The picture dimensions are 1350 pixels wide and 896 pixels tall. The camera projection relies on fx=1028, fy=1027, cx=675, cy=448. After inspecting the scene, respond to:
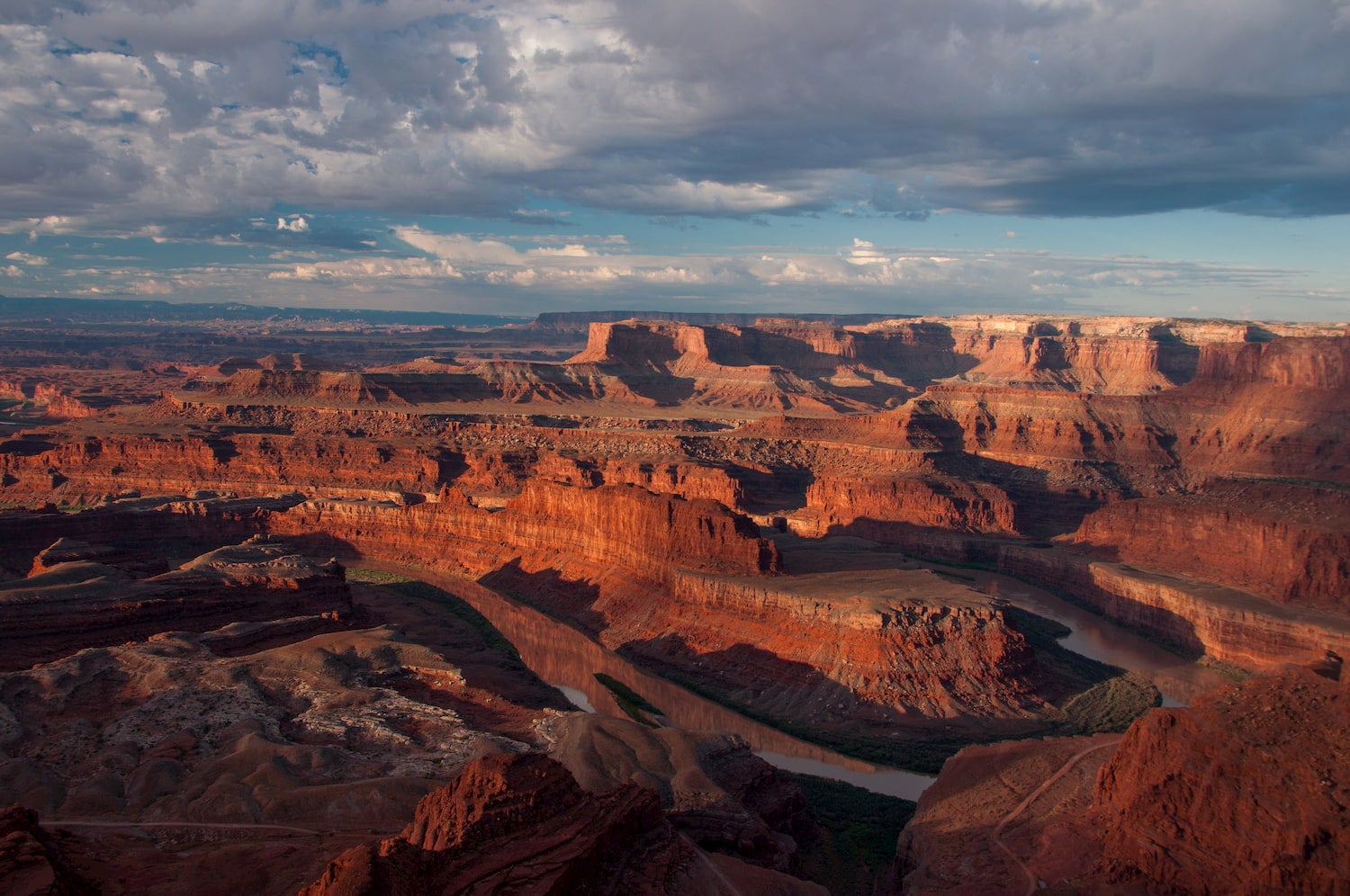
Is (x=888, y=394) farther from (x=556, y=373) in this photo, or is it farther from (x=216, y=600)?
(x=216, y=600)

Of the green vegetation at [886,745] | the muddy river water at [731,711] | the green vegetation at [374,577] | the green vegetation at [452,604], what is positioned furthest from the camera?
the green vegetation at [374,577]

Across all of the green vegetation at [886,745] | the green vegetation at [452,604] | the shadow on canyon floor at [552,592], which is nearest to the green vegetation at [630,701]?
the green vegetation at [886,745]

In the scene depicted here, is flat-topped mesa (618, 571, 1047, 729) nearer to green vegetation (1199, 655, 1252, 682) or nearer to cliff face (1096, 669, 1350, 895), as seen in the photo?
green vegetation (1199, 655, 1252, 682)

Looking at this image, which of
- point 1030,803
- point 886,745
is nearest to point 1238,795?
point 1030,803

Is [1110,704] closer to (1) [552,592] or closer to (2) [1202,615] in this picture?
(2) [1202,615]

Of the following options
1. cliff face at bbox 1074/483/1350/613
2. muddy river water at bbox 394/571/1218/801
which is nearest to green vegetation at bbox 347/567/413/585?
muddy river water at bbox 394/571/1218/801

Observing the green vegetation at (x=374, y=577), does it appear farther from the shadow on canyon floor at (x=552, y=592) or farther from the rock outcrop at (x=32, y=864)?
the rock outcrop at (x=32, y=864)

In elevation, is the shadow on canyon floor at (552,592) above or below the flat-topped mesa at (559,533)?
below
